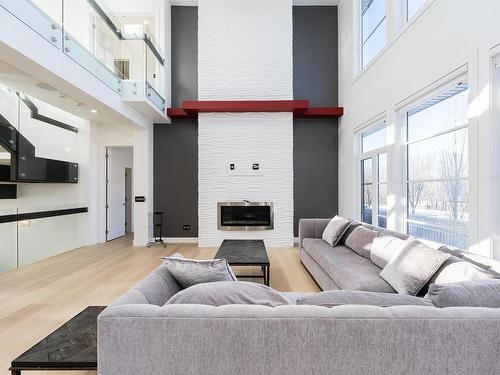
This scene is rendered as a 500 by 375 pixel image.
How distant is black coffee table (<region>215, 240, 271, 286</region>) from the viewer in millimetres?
3254

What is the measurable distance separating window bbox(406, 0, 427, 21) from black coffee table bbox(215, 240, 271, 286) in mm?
3719

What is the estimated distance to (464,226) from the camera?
113 inches

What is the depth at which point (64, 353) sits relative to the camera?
1.42m

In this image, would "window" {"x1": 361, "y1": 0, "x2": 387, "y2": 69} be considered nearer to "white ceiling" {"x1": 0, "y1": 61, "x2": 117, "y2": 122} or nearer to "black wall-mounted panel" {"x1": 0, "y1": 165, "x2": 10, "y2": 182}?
"white ceiling" {"x1": 0, "y1": 61, "x2": 117, "y2": 122}

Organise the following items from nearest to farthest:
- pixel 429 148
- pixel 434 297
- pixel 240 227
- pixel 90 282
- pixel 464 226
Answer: pixel 434 297
pixel 464 226
pixel 429 148
pixel 90 282
pixel 240 227

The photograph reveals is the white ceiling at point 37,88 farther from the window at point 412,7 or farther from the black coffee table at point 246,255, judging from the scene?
the window at point 412,7

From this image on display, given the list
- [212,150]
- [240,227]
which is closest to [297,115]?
[212,150]

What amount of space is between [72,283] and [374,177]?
5.01 meters

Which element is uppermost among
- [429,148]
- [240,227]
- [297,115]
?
[297,115]

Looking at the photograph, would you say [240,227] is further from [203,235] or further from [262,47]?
[262,47]

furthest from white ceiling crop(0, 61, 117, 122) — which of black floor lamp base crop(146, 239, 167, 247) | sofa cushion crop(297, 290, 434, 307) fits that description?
sofa cushion crop(297, 290, 434, 307)

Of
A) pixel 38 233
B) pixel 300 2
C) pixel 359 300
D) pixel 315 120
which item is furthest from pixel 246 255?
pixel 300 2

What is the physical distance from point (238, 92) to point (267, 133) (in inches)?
44.6

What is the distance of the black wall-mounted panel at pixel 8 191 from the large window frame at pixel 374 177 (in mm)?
7579
